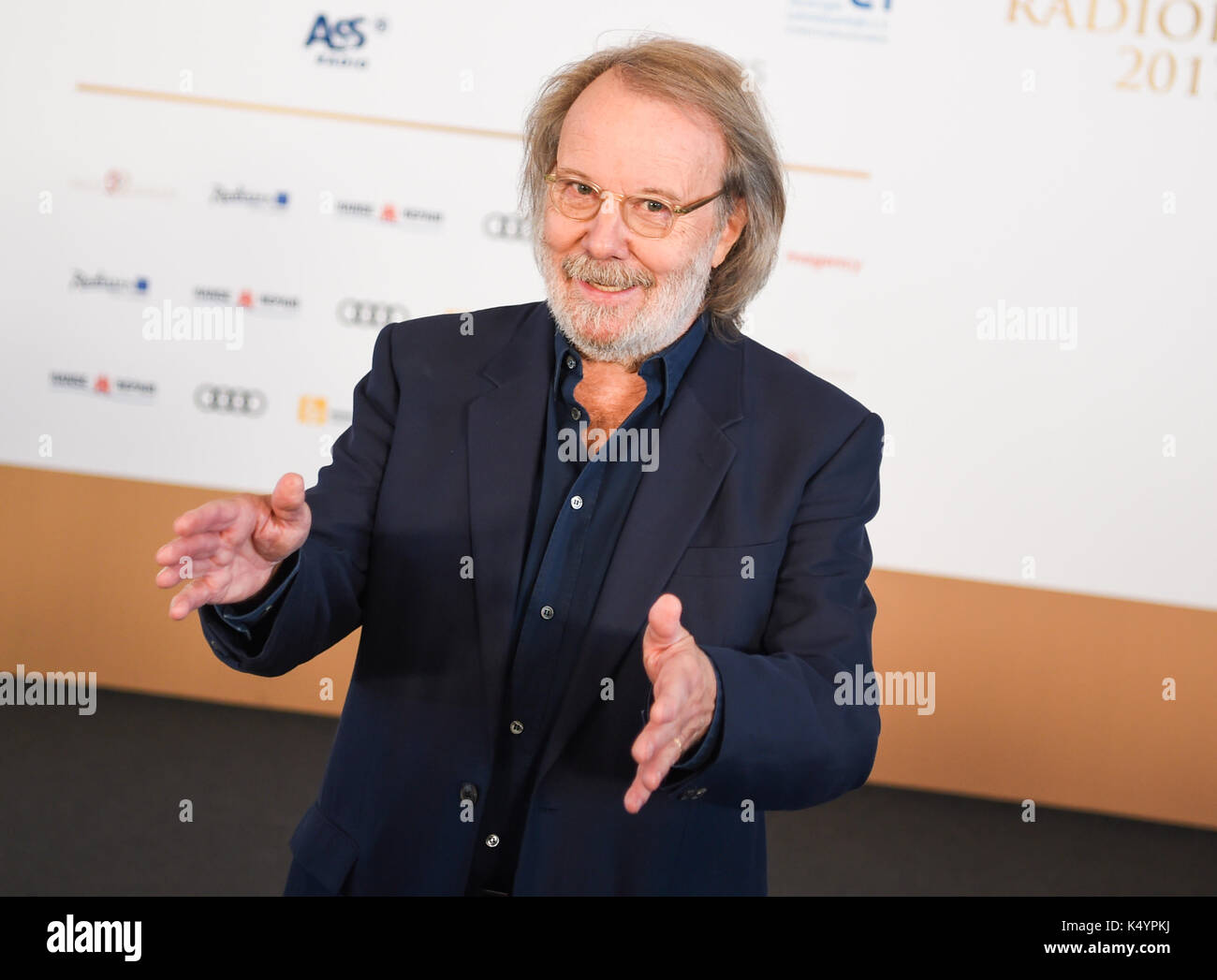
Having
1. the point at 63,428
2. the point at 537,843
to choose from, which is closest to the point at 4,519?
the point at 63,428

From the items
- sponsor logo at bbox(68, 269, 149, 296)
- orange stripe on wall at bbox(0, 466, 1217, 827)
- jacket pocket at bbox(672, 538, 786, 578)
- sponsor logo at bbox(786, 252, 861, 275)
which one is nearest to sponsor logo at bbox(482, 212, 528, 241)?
sponsor logo at bbox(786, 252, 861, 275)

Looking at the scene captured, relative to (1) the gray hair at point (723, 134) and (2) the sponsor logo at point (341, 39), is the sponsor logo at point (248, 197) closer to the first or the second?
(2) the sponsor logo at point (341, 39)

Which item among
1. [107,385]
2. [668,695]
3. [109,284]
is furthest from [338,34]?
[668,695]

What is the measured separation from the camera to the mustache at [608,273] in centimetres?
172

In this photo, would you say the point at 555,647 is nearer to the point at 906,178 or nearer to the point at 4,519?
the point at 906,178

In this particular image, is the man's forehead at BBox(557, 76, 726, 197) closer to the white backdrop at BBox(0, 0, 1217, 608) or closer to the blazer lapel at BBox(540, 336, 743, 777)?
the blazer lapel at BBox(540, 336, 743, 777)

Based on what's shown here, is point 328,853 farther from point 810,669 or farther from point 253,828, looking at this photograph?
point 253,828

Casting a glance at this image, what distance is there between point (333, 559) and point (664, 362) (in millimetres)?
544

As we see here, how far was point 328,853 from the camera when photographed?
1.62 meters

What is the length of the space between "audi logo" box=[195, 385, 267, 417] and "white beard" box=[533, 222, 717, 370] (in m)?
2.88

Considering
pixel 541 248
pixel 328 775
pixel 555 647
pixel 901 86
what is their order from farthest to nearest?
pixel 901 86 → pixel 541 248 → pixel 328 775 → pixel 555 647

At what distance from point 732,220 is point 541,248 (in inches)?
12.2

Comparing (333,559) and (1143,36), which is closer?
(333,559)

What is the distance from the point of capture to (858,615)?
62.6 inches
